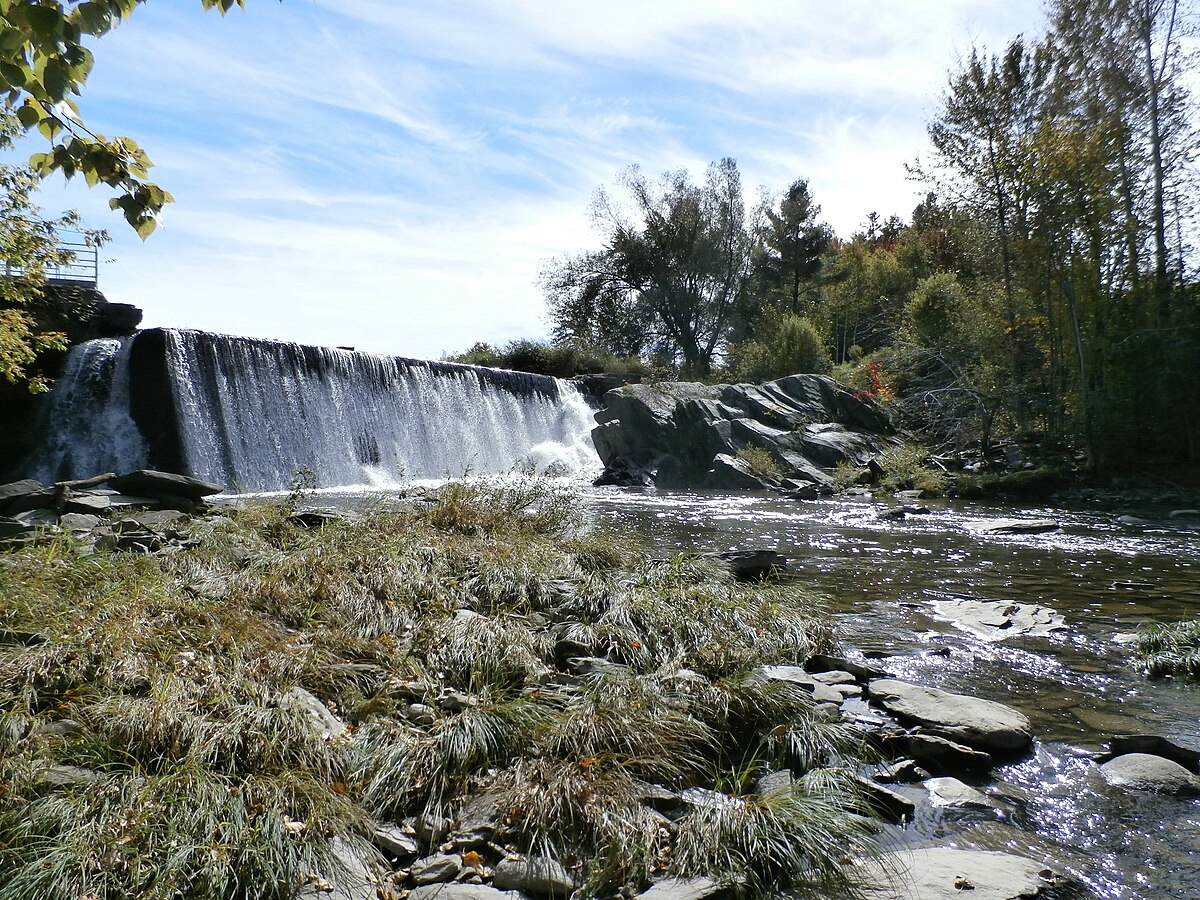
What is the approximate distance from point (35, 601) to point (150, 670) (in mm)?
1087

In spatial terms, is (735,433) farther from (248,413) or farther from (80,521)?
(80,521)

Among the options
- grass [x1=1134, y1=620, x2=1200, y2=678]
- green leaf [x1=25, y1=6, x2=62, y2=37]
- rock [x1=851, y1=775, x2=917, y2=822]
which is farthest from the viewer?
grass [x1=1134, y1=620, x2=1200, y2=678]

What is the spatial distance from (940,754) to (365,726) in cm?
281

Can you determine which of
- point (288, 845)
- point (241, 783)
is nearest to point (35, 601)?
point (241, 783)

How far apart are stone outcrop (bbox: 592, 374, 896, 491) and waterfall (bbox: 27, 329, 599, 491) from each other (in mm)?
4535

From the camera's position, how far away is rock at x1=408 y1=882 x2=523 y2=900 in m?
2.51

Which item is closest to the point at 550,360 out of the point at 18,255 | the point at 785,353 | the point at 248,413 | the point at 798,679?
the point at 785,353

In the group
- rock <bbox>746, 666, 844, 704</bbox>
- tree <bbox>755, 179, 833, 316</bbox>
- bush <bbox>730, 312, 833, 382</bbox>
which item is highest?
tree <bbox>755, 179, 833, 316</bbox>

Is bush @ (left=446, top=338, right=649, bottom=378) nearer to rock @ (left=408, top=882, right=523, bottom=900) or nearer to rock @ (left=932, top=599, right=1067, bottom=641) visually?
rock @ (left=932, top=599, right=1067, bottom=641)

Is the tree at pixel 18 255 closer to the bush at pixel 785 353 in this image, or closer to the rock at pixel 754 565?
the rock at pixel 754 565

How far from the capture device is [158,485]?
8.41 meters

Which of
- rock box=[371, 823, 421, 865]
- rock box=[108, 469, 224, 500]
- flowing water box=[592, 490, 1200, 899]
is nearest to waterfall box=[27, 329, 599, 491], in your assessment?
rock box=[108, 469, 224, 500]

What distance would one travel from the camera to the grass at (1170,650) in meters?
4.98

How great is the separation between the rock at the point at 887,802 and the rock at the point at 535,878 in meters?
1.47
